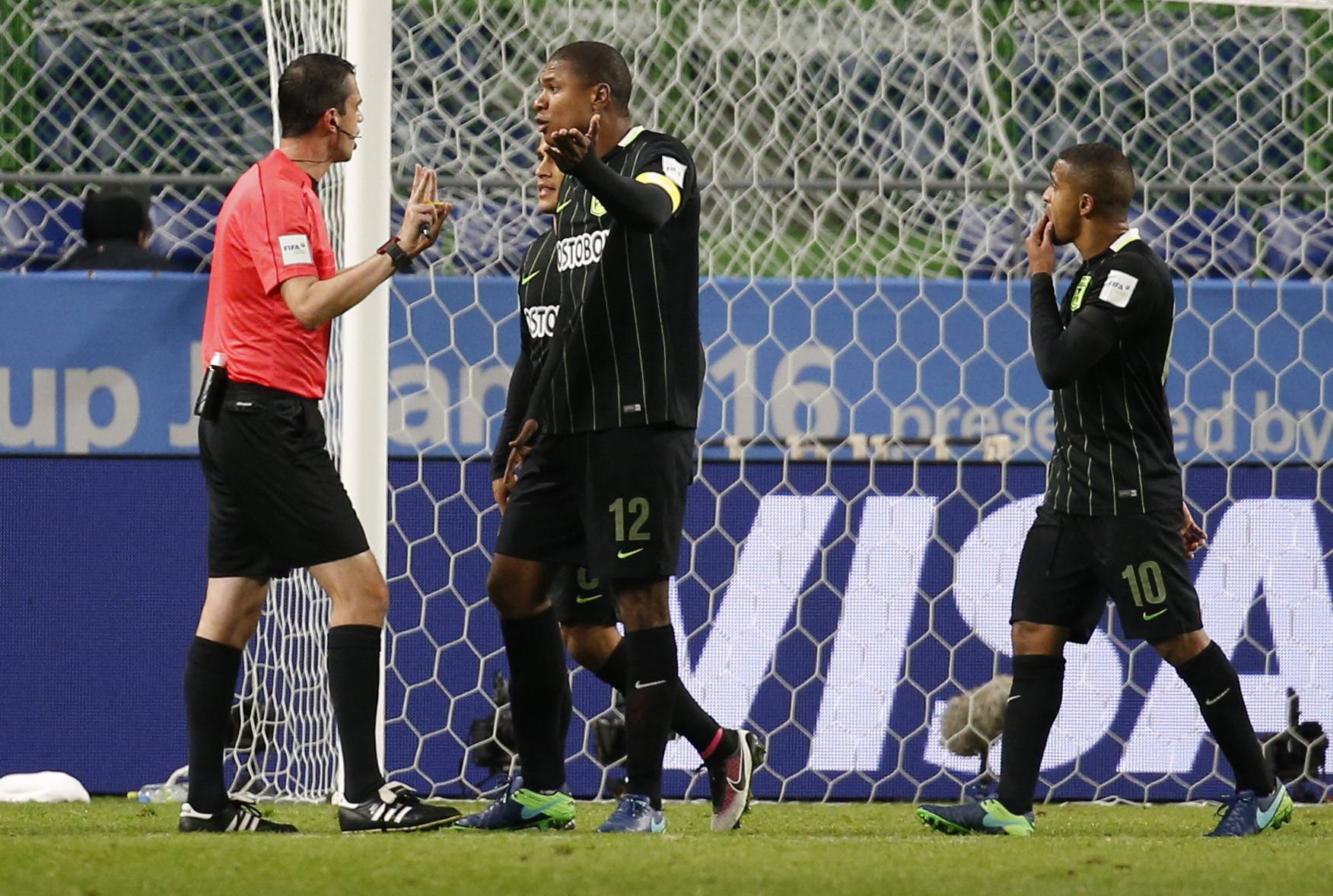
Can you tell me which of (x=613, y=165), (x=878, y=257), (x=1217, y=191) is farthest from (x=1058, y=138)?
(x=613, y=165)

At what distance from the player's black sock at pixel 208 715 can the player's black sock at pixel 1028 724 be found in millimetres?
1547

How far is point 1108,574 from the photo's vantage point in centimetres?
388

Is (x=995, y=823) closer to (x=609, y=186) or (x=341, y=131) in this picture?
(x=609, y=186)

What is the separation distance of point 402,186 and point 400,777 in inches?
67.8

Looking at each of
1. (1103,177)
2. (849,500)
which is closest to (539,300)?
(1103,177)

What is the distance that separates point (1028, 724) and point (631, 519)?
963mm

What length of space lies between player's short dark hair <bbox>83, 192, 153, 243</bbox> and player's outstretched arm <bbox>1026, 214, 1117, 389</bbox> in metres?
2.78

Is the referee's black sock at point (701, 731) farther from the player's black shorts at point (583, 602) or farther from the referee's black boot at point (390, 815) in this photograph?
the referee's black boot at point (390, 815)

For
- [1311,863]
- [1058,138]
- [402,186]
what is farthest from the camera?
[1058,138]

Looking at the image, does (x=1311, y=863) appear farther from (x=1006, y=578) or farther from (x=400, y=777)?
(x=400, y=777)

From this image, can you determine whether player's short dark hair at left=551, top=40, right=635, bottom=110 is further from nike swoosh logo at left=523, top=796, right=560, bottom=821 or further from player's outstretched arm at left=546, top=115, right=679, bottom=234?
nike swoosh logo at left=523, top=796, right=560, bottom=821

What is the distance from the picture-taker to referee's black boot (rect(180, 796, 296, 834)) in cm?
372

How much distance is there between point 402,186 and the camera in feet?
18.5

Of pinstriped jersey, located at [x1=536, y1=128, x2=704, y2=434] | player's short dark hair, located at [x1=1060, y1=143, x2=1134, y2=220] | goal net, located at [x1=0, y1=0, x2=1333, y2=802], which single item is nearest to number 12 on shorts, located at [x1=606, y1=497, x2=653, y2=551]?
pinstriped jersey, located at [x1=536, y1=128, x2=704, y2=434]
